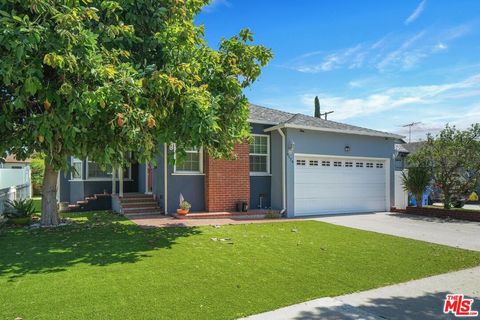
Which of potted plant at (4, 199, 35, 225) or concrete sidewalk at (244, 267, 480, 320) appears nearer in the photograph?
concrete sidewalk at (244, 267, 480, 320)

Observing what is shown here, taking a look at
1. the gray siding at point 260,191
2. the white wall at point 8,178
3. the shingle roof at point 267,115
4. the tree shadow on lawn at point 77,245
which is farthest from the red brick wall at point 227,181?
the white wall at point 8,178

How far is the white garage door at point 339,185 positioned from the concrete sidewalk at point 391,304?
8.86 metres

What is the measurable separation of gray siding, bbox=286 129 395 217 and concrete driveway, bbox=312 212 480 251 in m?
1.90

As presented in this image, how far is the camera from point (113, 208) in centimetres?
1575

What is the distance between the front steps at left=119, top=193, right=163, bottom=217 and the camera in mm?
13734

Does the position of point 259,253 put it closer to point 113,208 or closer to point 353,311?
point 353,311

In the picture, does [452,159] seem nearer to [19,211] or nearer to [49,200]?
[49,200]

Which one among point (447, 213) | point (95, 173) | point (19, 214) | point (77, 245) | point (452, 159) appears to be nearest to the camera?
point (77, 245)

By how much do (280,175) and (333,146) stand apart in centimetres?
289

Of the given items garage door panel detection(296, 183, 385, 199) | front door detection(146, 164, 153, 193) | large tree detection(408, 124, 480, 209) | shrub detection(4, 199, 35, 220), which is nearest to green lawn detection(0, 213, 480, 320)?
shrub detection(4, 199, 35, 220)

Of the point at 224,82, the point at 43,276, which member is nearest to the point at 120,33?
the point at 224,82

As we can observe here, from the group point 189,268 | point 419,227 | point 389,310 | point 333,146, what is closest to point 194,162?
point 333,146

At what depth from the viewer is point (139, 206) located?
14.1 meters

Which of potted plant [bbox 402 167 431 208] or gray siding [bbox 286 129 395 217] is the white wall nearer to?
gray siding [bbox 286 129 395 217]
